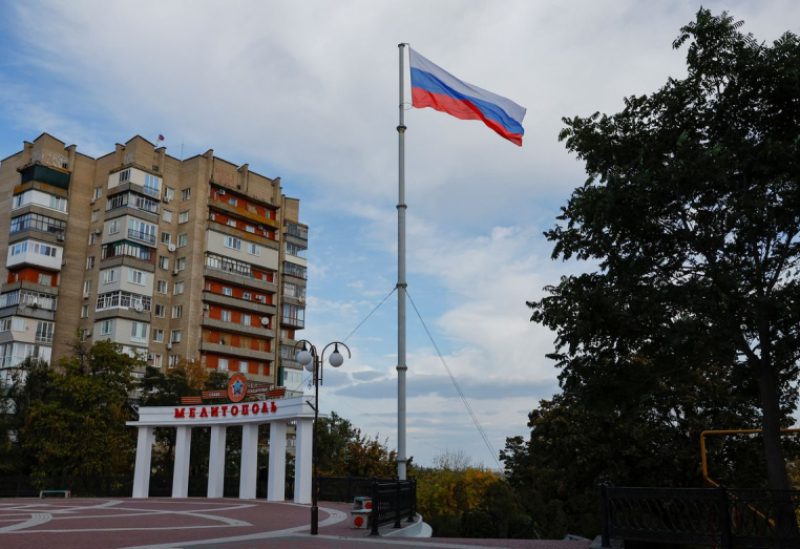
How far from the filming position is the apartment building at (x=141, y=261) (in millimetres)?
59469

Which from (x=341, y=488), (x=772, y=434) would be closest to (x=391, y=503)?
(x=772, y=434)

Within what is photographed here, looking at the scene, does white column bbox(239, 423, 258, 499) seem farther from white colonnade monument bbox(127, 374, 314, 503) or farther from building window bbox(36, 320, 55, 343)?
Answer: building window bbox(36, 320, 55, 343)

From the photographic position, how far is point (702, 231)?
48.8 feet

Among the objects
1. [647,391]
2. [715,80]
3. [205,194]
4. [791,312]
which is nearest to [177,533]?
[647,391]

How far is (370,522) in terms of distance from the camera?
17.9 meters

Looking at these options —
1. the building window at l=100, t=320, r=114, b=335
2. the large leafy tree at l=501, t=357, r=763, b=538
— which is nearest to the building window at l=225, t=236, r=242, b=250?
the building window at l=100, t=320, r=114, b=335

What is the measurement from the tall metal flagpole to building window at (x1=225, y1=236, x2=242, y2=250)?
4898 cm

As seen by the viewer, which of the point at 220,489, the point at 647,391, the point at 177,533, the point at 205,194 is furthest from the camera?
the point at 205,194

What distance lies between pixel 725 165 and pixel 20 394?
1796 inches

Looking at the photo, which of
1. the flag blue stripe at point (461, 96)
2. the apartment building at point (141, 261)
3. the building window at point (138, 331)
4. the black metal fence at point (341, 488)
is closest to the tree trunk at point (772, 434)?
the flag blue stripe at point (461, 96)

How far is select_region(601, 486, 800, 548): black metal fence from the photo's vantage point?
10.5 metres

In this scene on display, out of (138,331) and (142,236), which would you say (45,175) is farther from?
(138,331)

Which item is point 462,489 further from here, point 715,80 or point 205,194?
point 205,194

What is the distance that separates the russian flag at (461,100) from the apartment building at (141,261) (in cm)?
4422
